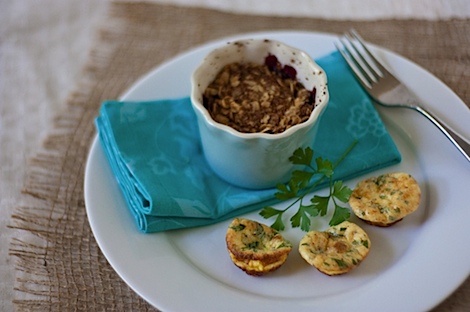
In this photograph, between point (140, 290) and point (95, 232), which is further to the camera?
point (95, 232)

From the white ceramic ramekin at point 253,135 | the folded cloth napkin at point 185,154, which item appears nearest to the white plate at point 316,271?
the folded cloth napkin at point 185,154

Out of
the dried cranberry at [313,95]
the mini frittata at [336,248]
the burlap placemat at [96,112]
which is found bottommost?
the burlap placemat at [96,112]

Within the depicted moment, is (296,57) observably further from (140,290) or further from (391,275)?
(140,290)

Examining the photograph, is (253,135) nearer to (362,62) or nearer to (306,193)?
(306,193)

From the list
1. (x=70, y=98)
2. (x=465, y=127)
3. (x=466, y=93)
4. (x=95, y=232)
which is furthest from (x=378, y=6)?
(x=95, y=232)

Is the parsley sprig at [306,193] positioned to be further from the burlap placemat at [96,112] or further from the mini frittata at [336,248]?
the burlap placemat at [96,112]

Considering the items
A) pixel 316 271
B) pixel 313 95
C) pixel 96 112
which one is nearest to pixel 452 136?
pixel 313 95
